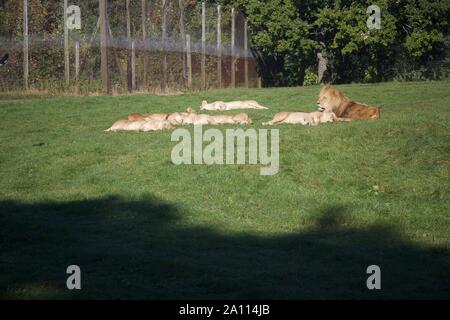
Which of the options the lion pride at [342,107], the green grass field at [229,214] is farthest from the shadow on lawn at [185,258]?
the lion pride at [342,107]

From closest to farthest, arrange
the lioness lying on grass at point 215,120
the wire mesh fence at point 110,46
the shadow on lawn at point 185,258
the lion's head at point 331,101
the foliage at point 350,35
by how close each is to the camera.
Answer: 1. the shadow on lawn at point 185,258
2. the lioness lying on grass at point 215,120
3. the lion's head at point 331,101
4. the wire mesh fence at point 110,46
5. the foliage at point 350,35

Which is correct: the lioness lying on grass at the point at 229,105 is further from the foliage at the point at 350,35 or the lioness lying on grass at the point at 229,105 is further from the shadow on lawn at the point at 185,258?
the foliage at the point at 350,35

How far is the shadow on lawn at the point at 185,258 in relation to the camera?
8.08 m

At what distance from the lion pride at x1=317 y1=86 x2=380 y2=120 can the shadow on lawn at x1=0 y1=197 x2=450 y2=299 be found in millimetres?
5937

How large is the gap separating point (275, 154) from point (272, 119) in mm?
3946

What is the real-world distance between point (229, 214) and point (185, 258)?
2641 millimetres

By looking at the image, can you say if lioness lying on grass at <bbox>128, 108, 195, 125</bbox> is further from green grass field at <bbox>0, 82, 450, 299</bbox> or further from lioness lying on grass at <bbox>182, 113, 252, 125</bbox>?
green grass field at <bbox>0, 82, 450, 299</bbox>

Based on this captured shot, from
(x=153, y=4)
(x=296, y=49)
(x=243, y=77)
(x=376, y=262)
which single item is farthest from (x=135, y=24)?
(x=376, y=262)

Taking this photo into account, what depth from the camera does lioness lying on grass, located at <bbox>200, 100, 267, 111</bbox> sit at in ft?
68.9

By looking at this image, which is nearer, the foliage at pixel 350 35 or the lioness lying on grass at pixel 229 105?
the lioness lying on grass at pixel 229 105

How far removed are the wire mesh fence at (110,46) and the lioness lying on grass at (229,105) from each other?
630 centimetres

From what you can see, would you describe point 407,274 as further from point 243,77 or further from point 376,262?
point 243,77

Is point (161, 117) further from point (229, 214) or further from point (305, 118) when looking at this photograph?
point (229, 214)

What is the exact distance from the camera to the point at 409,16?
37.4 meters
